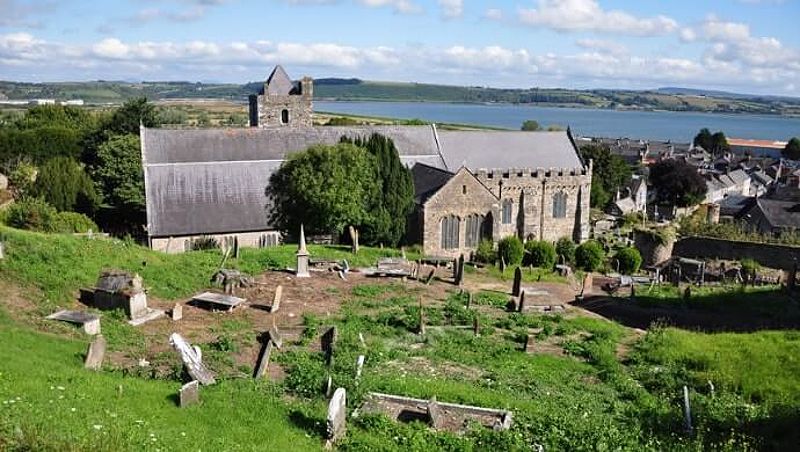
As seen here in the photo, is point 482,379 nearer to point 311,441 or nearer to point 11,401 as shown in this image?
point 311,441

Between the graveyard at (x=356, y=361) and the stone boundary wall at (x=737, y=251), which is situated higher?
the graveyard at (x=356, y=361)

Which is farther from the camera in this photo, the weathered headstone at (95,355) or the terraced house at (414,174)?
the terraced house at (414,174)

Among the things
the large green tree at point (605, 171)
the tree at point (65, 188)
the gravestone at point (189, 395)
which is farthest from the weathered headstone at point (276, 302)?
the large green tree at point (605, 171)

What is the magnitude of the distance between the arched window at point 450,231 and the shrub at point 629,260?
805 cm

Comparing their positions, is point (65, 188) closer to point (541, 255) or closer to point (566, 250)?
point (541, 255)

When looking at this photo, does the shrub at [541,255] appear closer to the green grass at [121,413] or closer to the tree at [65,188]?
the green grass at [121,413]

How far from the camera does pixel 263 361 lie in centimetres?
1388

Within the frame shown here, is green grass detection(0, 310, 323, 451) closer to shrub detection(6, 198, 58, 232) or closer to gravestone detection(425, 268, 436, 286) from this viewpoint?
gravestone detection(425, 268, 436, 286)

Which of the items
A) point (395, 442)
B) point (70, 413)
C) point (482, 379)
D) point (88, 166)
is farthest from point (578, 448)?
point (88, 166)

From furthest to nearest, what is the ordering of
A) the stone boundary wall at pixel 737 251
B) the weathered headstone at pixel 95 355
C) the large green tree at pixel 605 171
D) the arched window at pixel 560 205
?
the large green tree at pixel 605 171 < the arched window at pixel 560 205 < the stone boundary wall at pixel 737 251 < the weathered headstone at pixel 95 355

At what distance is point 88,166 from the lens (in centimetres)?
4194

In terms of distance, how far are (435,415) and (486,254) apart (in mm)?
22049

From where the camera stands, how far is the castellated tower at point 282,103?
38.8 m

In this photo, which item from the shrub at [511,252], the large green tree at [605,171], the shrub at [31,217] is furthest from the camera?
the large green tree at [605,171]
